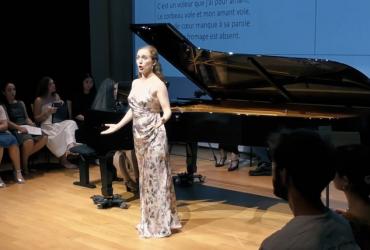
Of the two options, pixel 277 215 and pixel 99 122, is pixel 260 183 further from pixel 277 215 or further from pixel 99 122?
pixel 99 122

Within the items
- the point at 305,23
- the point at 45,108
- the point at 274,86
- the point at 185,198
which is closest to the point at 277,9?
the point at 305,23

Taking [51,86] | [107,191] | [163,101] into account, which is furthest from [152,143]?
[51,86]

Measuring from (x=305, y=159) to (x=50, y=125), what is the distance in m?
5.96

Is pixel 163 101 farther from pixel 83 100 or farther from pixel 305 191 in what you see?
pixel 83 100

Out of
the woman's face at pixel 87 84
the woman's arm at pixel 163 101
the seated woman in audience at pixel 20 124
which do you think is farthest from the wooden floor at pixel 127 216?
the woman's face at pixel 87 84

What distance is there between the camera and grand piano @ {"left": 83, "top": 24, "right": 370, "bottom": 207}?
437 cm

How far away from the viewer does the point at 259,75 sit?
4.91 meters

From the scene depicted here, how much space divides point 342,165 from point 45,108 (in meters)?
5.57

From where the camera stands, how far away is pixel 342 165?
1.89 m

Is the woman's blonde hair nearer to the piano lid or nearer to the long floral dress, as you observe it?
the long floral dress

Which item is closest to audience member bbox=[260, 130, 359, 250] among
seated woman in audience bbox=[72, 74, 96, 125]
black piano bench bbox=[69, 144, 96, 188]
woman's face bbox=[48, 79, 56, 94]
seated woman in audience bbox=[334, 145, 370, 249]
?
seated woman in audience bbox=[334, 145, 370, 249]

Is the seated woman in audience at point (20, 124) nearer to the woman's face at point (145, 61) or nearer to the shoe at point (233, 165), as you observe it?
the shoe at point (233, 165)

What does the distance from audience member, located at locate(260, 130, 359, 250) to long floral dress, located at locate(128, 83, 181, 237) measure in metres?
2.93

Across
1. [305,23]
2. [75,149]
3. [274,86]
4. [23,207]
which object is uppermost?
[305,23]
